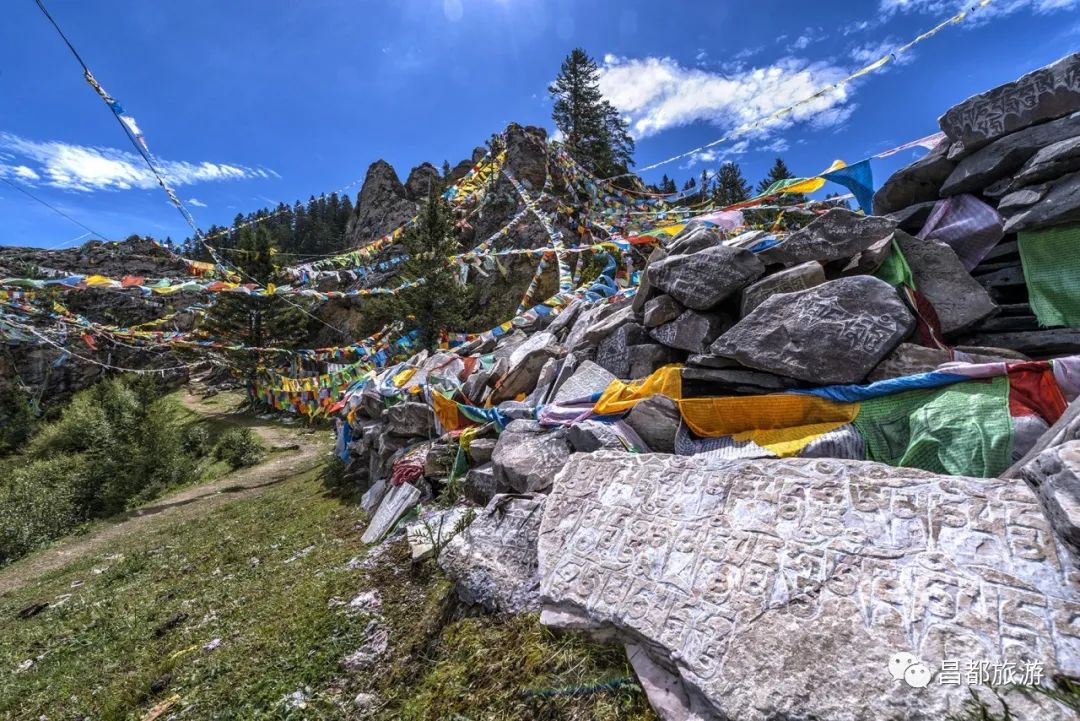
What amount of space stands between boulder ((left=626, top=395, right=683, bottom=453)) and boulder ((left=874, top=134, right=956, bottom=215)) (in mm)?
4518

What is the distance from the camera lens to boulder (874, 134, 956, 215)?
5.62m

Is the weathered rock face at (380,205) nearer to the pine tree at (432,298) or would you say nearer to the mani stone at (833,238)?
the pine tree at (432,298)

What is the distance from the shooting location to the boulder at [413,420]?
888 cm

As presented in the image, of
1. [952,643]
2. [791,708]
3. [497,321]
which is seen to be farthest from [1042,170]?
[497,321]

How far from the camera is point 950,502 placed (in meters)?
2.58

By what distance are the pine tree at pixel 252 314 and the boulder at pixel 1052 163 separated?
3451 cm

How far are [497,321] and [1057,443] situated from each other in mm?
25510

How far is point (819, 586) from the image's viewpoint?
2.45 m

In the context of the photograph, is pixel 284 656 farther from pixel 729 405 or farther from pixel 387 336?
pixel 387 336

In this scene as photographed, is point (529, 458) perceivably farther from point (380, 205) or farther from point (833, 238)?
point (380, 205)

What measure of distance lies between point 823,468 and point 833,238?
337 cm

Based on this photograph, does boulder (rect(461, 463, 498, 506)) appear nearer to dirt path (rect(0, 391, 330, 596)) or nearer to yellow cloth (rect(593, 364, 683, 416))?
yellow cloth (rect(593, 364, 683, 416))

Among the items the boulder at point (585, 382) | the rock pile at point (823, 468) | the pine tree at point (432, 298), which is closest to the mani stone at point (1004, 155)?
the rock pile at point (823, 468)

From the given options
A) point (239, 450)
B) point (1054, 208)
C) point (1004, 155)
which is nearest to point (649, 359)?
point (1054, 208)
